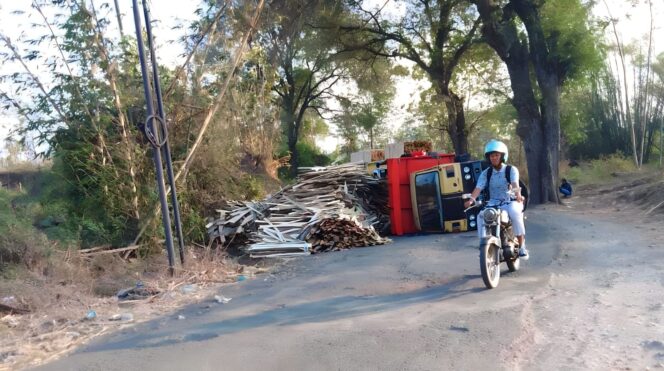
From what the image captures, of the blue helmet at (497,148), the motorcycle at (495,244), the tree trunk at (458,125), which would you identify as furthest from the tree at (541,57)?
the motorcycle at (495,244)

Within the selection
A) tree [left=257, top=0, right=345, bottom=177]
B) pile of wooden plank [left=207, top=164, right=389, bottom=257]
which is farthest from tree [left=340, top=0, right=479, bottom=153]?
pile of wooden plank [left=207, top=164, right=389, bottom=257]

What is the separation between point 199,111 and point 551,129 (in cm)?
1403

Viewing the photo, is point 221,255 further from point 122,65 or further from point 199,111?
point 122,65

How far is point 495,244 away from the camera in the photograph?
7.68 metres

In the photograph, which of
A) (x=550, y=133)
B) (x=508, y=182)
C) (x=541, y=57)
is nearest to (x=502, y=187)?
(x=508, y=182)

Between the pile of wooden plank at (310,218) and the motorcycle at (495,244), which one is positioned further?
the pile of wooden plank at (310,218)

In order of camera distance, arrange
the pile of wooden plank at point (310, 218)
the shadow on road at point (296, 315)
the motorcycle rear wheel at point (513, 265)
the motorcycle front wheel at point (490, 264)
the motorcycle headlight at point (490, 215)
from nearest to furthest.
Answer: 1. the shadow on road at point (296, 315)
2. the motorcycle front wheel at point (490, 264)
3. the motorcycle headlight at point (490, 215)
4. the motorcycle rear wheel at point (513, 265)
5. the pile of wooden plank at point (310, 218)

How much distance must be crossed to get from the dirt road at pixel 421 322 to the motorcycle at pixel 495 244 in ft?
0.67

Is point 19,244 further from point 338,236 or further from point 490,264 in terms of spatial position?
point 490,264

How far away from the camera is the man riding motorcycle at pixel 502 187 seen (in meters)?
8.06

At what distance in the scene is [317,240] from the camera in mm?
12969

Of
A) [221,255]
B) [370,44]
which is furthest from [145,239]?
[370,44]

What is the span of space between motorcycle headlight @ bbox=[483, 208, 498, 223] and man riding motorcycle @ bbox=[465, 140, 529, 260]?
11.4 inches

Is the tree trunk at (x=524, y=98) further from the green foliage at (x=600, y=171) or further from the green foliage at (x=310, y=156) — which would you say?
the green foliage at (x=310, y=156)
